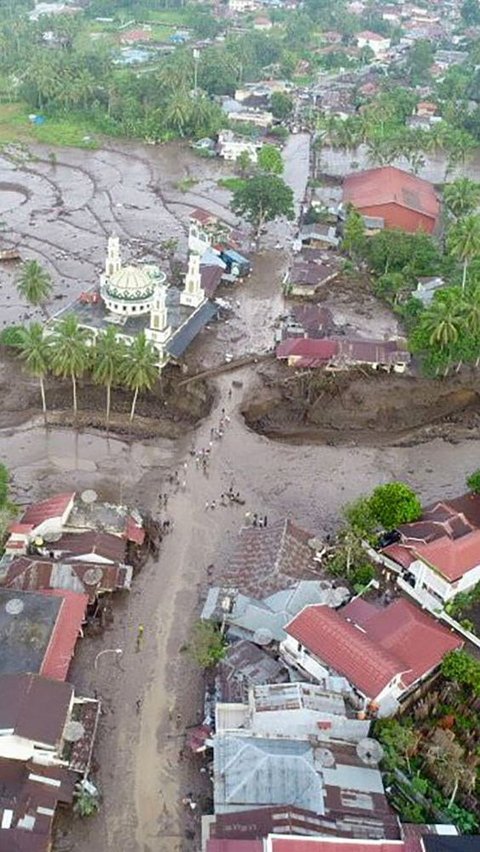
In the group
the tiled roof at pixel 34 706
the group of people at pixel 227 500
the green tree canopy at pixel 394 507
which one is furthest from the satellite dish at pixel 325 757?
the group of people at pixel 227 500

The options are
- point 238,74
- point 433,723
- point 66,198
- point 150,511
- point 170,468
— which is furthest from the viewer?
point 238,74

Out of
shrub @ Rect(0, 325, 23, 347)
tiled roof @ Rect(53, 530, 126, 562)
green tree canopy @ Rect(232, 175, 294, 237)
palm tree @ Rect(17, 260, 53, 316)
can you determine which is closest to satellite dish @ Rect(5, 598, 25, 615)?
tiled roof @ Rect(53, 530, 126, 562)

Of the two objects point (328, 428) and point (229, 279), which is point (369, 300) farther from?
point (328, 428)

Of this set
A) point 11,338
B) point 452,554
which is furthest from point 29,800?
point 11,338

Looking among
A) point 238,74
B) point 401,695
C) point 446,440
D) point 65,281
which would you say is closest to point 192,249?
→ point 65,281

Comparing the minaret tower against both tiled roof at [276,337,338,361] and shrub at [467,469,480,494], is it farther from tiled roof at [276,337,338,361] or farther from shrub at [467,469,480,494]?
shrub at [467,469,480,494]
